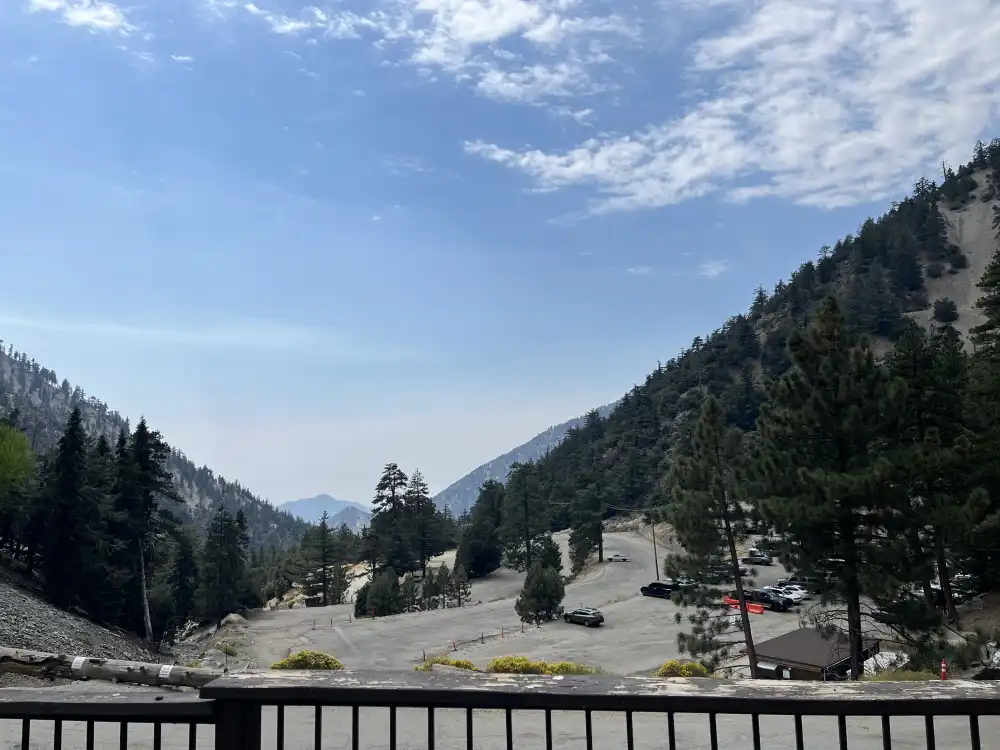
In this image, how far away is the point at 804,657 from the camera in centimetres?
2317

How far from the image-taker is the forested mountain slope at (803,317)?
10494cm

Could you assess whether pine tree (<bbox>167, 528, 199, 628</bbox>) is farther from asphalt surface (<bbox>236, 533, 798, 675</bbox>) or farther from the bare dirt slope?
the bare dirt slope

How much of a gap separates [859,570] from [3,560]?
136 feet

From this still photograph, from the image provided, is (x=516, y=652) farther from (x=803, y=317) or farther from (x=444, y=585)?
(x=803, y=317)

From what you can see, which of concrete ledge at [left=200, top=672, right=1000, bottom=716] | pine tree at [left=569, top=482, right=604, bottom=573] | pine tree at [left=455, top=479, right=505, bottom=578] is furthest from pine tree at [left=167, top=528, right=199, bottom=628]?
concrete ledge at [left=200, top=672, right=1000, bottom=716]

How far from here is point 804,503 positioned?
16547 mm

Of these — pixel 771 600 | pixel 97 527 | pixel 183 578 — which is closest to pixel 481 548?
pixel 183 578

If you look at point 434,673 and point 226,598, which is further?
point 226,598

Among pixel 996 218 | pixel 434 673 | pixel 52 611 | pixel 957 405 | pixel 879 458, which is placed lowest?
pixel 52 611

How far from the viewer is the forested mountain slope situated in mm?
104938

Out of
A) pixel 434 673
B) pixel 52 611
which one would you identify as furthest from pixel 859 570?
pixel 52 611

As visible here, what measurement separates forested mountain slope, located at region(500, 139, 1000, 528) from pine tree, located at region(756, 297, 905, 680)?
2936 inches

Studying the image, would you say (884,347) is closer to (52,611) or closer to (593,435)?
(593,435)

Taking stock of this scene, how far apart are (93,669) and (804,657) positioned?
2052cm
